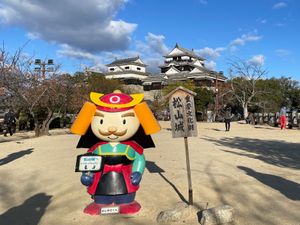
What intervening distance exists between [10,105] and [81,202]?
678 inches

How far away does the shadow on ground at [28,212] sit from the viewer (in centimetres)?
572

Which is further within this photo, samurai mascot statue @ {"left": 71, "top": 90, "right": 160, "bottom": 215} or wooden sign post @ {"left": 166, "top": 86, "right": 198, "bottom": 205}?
wooden sign post @ {"left": 166, "top": 86, "right": 198, "bottom": 205}

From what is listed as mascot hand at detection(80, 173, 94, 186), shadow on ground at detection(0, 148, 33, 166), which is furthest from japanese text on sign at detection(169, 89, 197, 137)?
shadow on ground at detection(0, 148, 33, 166)

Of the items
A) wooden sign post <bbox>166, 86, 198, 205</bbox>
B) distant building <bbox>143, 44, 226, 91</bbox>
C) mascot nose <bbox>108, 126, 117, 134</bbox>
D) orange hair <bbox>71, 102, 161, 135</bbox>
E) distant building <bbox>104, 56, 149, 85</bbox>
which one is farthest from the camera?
distant building <bbox>104, 56, 149, 85</bbox>

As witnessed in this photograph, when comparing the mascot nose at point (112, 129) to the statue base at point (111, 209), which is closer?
the mascot nose at point (112, 129)

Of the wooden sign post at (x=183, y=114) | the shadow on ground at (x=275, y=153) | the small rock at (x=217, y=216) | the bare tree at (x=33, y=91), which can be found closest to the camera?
the small rock at (x=217, y=216)

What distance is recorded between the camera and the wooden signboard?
603 cm

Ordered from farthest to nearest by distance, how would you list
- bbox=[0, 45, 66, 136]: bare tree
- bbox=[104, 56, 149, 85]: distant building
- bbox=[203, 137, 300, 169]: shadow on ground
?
bbox=[104, 56, 149, 85]: distant building
bbox=[0, 45, 66, 136]: bare tree
bbox=[203, 137, 300, 169]: shadow on ground

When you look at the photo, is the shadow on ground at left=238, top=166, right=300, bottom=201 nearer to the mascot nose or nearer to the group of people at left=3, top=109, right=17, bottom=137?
the mascot nose

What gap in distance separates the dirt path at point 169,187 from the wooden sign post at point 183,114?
1104 millimetres

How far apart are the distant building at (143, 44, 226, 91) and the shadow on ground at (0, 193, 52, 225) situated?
40.1 metres

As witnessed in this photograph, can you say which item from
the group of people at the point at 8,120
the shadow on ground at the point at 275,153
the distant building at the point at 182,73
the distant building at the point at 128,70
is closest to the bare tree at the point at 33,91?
the group of people at the point at 8,120

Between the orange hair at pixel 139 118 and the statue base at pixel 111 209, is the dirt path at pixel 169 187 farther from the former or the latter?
the orange hair at pixel 139 118

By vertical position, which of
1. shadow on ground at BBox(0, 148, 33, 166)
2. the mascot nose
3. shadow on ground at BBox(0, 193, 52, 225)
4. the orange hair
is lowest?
shadow on ground at BBox(0, 193, 52, 225)
